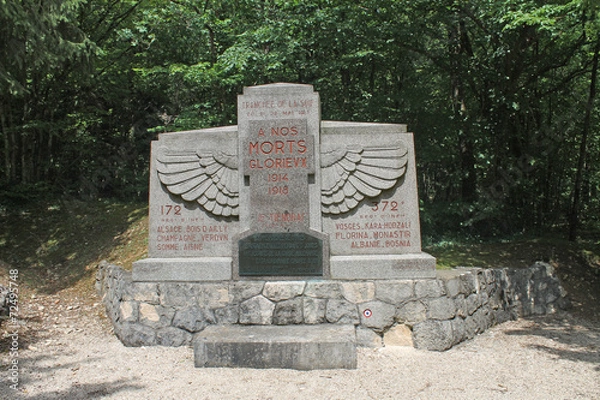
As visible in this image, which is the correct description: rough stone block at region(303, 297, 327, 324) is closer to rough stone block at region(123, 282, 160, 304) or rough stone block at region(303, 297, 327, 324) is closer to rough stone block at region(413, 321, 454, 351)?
rough stone block at region(413, 321, 454, 351)

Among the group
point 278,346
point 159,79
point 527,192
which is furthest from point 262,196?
point 527,192

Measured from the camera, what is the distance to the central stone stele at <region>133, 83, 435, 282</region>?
533 centimetres

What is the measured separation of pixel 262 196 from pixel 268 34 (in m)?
5.54

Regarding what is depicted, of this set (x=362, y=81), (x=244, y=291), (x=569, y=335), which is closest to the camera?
(x=244, y=291)

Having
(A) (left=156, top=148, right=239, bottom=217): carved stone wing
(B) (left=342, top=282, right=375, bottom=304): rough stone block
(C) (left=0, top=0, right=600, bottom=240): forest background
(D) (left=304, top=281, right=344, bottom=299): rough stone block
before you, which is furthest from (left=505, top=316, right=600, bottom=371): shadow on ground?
(A) (left=156, top=148, right=239, bottom=217): carved stone wing

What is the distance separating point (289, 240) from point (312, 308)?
0.79 m

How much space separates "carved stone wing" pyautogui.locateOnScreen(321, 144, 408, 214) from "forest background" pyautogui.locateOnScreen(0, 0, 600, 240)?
382 cm

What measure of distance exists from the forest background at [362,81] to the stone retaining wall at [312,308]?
14.4 ft

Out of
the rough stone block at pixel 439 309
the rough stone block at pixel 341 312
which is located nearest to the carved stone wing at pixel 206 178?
the rough stone block at pixel 341 312

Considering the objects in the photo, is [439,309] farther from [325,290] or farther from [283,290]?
[283,290]

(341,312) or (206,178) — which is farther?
(206,178)

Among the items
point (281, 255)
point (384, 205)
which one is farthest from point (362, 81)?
point (281, 255)

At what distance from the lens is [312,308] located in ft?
17.0

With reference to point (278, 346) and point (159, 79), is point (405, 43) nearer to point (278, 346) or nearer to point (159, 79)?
point (159, 79)
